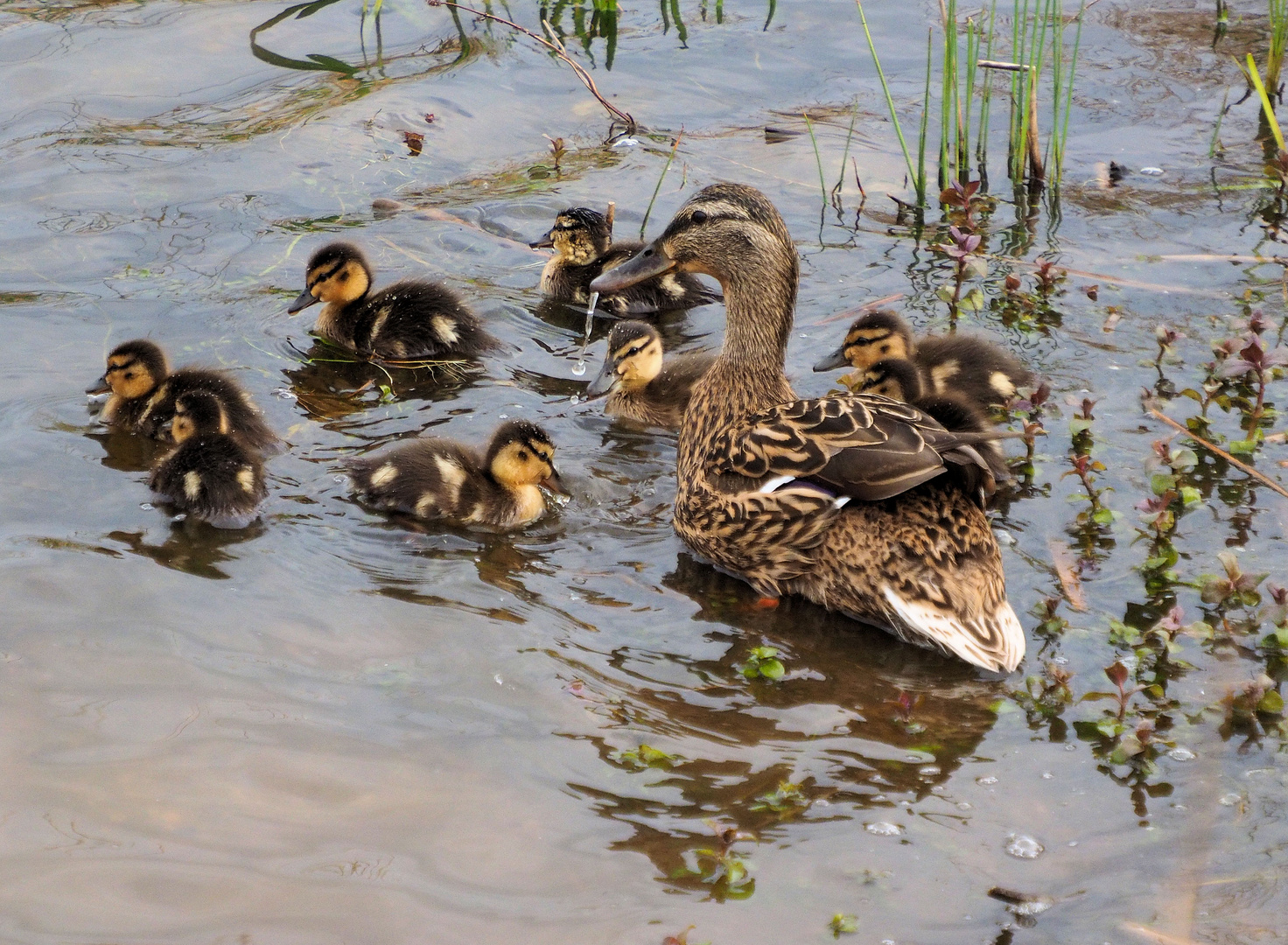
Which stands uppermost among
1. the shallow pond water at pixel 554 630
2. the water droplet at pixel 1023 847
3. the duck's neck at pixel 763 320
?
the duck's neck at pixel 763 320

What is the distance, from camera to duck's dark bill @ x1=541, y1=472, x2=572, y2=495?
12.8ft

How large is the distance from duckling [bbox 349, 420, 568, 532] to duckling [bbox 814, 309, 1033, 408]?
1.17 meters

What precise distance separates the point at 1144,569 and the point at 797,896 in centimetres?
149

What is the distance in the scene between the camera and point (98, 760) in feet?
8.53

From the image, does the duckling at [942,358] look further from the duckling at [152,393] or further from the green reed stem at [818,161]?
the duckling at [152,393]

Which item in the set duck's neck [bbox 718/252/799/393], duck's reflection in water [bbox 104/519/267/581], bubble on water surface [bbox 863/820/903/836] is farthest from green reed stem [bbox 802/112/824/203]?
bubble on water surface [bbox 863/820/903/836]

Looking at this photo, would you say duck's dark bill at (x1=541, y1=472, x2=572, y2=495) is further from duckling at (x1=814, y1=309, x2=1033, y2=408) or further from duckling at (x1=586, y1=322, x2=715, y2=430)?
duckling at (x1=814, y1=309, x2=1033, y2=408)

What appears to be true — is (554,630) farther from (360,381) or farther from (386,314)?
(386,314)

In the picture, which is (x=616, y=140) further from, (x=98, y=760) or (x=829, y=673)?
(x=98, y=760)

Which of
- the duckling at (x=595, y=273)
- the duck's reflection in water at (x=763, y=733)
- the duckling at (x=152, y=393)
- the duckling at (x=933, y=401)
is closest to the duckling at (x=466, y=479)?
the duckling at (x=152, y=393)

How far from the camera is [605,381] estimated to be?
178 inches

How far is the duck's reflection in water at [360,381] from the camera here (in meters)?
4.46

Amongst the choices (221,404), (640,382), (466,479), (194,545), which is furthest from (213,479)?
(640,382)

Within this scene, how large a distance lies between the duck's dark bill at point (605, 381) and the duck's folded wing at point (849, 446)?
95cm
